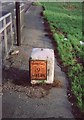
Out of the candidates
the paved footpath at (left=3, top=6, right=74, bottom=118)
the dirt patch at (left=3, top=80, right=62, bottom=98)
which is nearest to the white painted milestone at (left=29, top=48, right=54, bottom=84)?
the dirt patch at (left=3, top=80, right=62, bottom=98)

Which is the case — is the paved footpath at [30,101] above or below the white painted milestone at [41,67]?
below

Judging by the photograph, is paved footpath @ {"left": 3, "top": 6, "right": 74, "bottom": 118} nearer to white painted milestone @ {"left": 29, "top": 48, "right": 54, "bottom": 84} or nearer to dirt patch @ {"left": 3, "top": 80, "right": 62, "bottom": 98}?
dirt patch @ {"left": 3, "top": 80, "right": 62, "bottom": 98}

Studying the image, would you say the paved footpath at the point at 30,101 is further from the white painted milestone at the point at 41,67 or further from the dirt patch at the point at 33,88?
the white painted milestone at the point at 41,67

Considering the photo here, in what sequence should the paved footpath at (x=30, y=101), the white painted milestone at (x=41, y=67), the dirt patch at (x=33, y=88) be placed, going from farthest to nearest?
the white painted milestone at (x=41, y=67)
the dirt patch at (x=33, y=88)
the paved footpath at (x=30, y=101)

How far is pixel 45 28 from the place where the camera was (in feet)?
56.3

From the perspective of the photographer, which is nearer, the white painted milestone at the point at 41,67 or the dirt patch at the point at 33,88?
the dirt patch at the point at 33,88

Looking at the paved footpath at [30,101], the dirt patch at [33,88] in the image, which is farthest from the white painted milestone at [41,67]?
the paved footpath at [30,101]

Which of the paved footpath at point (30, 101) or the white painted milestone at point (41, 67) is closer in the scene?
the paved footpath at point (30, 101)

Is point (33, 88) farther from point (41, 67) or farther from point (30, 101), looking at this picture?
point (30, 101)

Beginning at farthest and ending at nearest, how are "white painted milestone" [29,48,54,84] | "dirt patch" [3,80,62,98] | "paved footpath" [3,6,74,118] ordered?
1. "white painted milestone" [29,48,54,84]
2. "dirt patch" [3,80,62,98]
3. "paved footpath" [3,6,74,118]

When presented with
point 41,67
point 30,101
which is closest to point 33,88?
point 41,67

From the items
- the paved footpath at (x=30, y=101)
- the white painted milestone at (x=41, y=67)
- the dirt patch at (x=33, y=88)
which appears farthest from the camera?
the white painted milestone at (x=41, y=67)

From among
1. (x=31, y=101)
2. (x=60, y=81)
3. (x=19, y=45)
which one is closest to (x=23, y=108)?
(x=31, y=101)

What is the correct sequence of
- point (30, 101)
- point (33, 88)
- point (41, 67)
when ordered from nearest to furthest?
point (30, 101), point (33, 88), point (41, 67)
